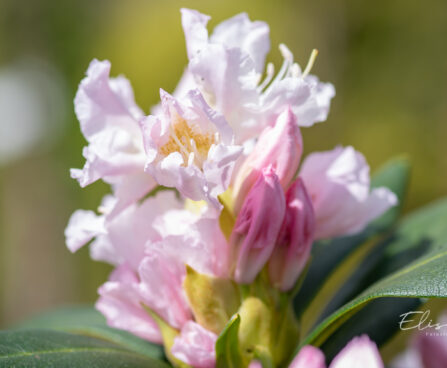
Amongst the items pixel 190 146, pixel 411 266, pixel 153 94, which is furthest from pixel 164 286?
pixel 153 94

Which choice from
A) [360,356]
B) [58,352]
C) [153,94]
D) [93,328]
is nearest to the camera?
[360,356]

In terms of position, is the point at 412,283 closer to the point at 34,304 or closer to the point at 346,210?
the point at 346,210

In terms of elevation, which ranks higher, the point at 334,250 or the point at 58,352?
the point at 58,352

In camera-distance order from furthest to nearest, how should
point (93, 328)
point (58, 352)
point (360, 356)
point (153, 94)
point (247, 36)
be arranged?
point (153, 94) → point (93, 328) → point (247, 36) → point (58, 352) → point (360, 356)

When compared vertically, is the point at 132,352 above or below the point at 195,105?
below

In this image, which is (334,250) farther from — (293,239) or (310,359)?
(310,359)

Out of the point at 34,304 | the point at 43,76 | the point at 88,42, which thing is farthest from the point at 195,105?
the point at 88,42
